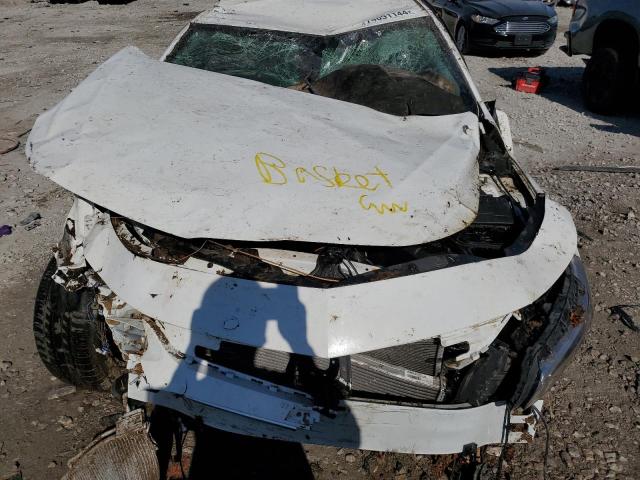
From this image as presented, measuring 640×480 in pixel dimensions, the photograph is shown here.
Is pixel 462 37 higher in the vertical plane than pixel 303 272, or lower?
lower

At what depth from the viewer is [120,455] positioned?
2.02 meters

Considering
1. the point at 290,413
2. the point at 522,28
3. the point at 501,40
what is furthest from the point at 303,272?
the point at 522,28

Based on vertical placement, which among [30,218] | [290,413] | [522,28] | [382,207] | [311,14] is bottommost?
[30,218]

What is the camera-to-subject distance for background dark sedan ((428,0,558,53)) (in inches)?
307

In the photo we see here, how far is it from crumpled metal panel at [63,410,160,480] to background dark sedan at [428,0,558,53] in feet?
24.3

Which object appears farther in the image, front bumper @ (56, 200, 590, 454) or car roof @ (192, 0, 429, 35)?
car roof @ (192, 0, 429, 35)

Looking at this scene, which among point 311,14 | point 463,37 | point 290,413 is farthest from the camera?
point 463,37

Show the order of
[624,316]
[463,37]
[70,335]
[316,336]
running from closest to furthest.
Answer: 1. [316,336]
2. [70,335]
3. [624,316]
4. [463,37]

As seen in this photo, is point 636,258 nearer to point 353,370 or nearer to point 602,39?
point 353,370

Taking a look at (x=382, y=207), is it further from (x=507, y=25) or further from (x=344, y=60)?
(x=507, y=25)

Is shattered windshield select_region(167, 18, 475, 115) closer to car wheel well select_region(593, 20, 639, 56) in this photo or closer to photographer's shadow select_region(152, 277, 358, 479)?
photographer's shadow select_region(152, 277, 358, 479)

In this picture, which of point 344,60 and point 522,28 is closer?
point 344,60

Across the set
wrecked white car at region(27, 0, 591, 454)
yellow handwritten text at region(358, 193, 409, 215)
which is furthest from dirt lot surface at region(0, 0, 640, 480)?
yellow handwritten text at region(358, 193, 409, 215)

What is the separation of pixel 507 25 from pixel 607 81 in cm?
224
